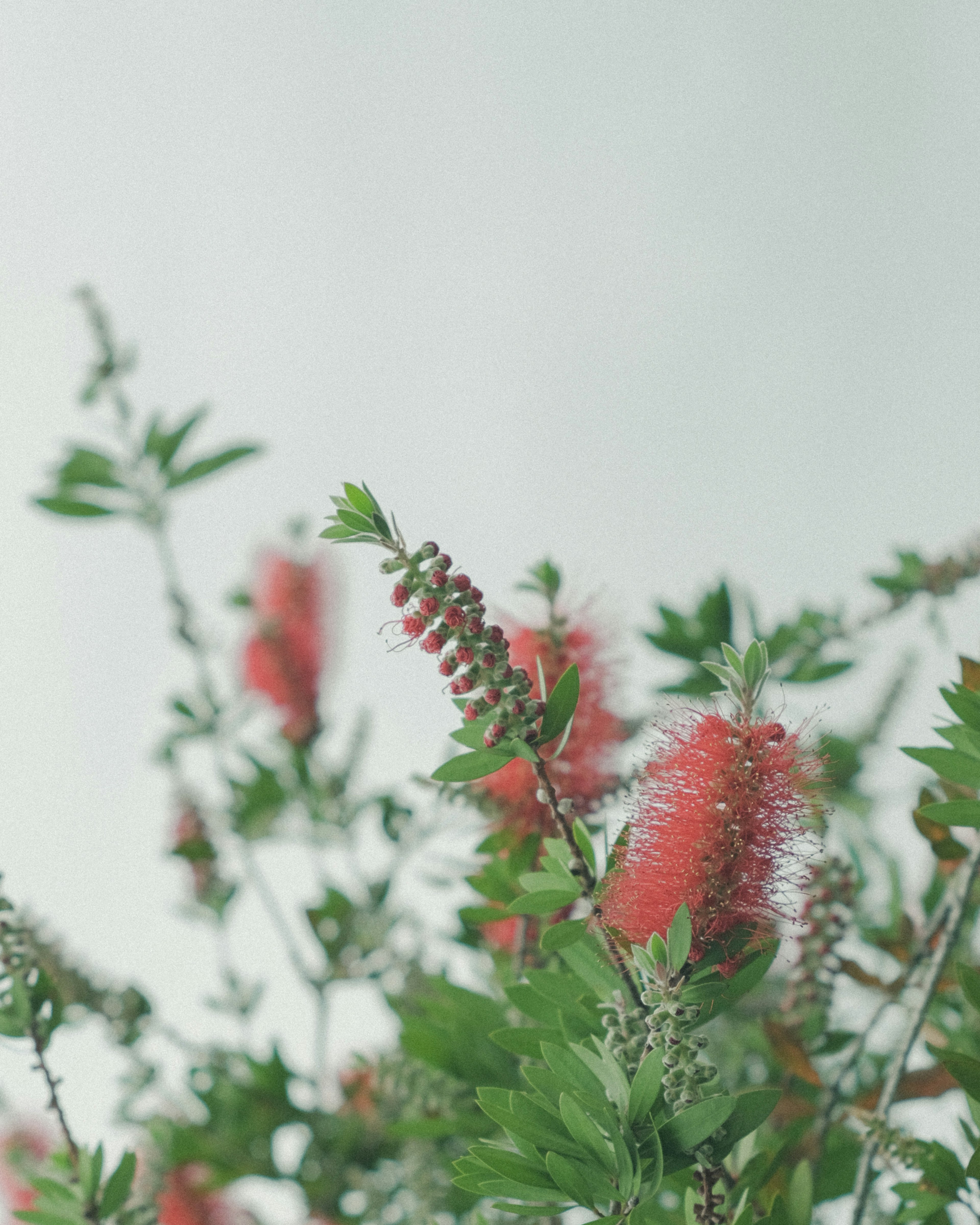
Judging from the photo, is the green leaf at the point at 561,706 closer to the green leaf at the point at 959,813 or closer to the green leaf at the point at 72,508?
the green leaf at the point at 959,813

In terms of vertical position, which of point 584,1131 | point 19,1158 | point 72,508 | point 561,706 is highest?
point 72,508

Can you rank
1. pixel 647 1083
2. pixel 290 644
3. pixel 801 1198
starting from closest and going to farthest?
pixel 647 1083, pixel 801 1198, pixel 290 644

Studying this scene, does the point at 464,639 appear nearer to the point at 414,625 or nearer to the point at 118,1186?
the point at 414,625

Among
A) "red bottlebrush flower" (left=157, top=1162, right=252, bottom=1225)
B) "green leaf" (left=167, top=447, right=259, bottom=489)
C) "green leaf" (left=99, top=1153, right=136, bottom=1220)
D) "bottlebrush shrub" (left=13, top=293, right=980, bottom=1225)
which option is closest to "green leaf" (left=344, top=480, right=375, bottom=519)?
"bottlebrush shrub" (left=13, top=293, right=980, bottom=1225)

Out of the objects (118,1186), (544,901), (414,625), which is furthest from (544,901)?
(118,1186)

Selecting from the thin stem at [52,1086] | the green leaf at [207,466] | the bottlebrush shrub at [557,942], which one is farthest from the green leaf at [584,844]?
the green leaf at [207,466]

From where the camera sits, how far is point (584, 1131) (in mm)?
313

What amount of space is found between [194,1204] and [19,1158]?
130mm

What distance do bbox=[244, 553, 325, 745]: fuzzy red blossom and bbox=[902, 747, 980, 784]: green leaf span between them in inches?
23.4

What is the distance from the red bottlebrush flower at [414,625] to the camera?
0.33 m

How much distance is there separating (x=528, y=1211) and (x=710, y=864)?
4.8 inches

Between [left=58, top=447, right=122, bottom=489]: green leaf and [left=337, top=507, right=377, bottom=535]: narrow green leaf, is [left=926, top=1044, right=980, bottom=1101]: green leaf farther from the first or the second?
[left=58, top=447, right=122, bottom=489]: green leaf

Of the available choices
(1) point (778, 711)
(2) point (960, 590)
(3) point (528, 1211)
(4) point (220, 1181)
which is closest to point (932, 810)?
(1) point (778, 711)

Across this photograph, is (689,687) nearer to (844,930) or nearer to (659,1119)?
(844,930)
